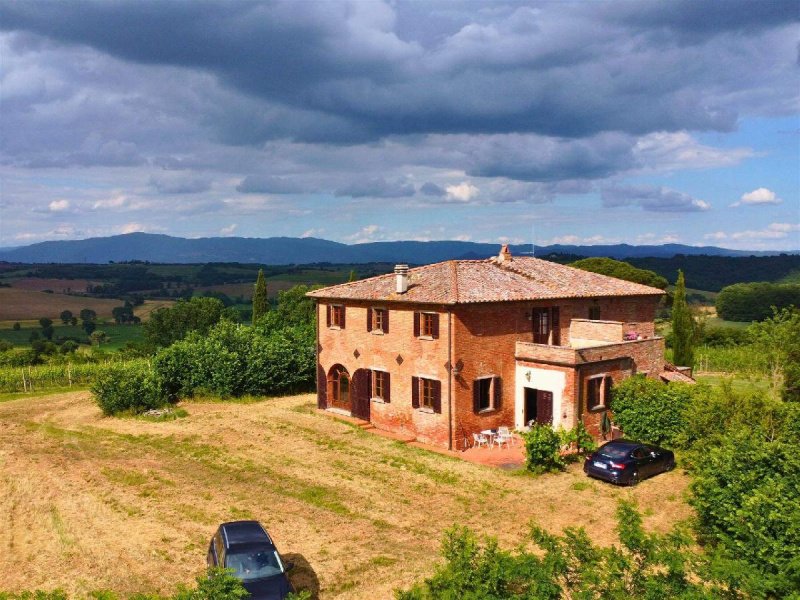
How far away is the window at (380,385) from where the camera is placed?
101 ft

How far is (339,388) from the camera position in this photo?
114 ft

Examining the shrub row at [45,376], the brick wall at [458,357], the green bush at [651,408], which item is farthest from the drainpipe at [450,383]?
the shrub row at [45,376]

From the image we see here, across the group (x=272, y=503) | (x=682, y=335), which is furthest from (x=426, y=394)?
(x=682, y=335)

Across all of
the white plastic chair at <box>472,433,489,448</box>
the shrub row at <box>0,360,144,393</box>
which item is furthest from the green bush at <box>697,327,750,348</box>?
the shrub row at <box>0,360,144,393</box>

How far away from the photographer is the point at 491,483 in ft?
74.3

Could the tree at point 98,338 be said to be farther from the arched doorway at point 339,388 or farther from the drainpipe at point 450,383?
the drainpipe at point 450,383

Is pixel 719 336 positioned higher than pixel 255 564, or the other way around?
pixel 255 564

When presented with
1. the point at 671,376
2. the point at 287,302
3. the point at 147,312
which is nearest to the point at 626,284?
the point at 671,376

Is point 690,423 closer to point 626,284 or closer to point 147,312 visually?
point 626,284

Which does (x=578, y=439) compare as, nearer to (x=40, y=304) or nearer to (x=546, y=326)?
(x=546, y=326)

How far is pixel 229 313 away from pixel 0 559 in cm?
5722

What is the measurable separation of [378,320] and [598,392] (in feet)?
37.3

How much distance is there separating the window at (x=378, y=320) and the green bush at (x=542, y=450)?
9994 mm

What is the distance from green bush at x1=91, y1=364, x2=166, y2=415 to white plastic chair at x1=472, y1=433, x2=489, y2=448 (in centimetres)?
2111
